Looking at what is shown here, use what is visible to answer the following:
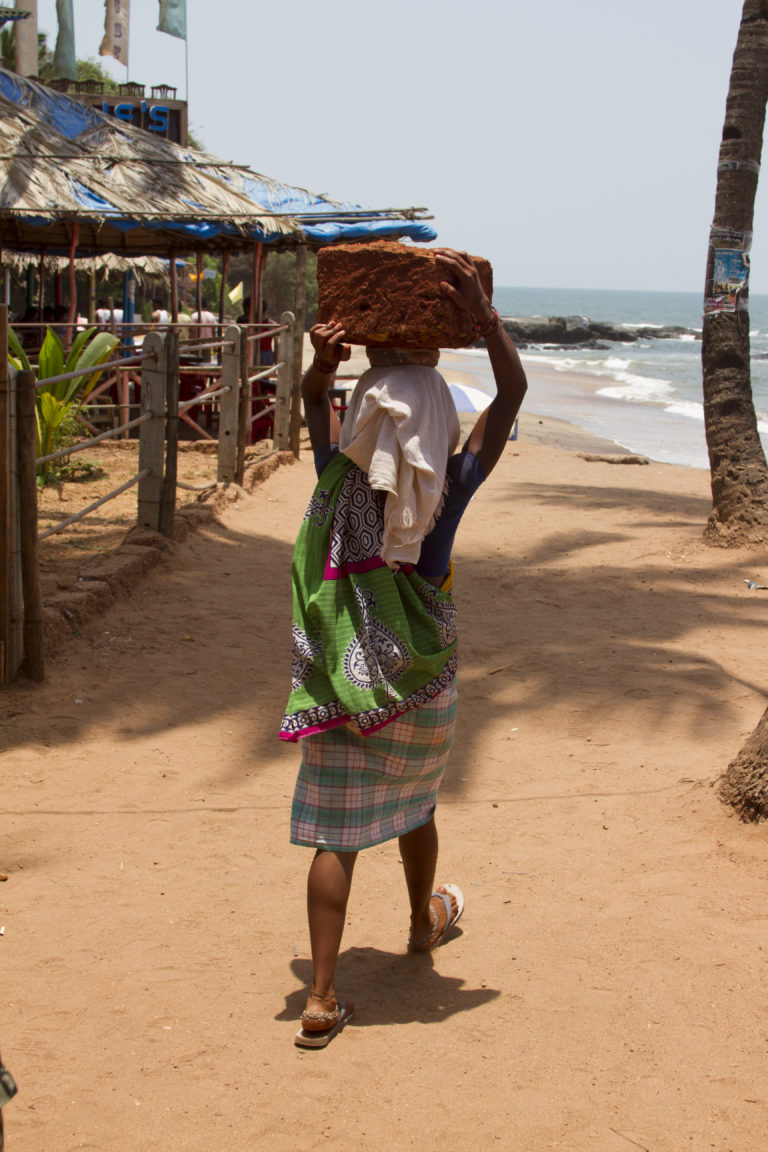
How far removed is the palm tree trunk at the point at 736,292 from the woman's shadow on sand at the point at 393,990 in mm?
5619

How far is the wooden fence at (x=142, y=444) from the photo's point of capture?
427 centimetres

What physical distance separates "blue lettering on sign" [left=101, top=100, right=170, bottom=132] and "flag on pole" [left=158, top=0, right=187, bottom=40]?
1.52 m

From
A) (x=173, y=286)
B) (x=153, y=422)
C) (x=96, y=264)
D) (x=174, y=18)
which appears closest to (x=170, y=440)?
(x=153, y=422)

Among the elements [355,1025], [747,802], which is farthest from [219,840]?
[747,802]

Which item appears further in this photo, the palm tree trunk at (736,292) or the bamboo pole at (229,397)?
the bamboo pole at (229,397)

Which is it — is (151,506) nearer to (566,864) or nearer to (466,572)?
(466,572)

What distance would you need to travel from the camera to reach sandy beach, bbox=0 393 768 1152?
2.16m

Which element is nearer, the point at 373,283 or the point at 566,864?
the point at 373,283

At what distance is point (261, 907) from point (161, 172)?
10.8 metres

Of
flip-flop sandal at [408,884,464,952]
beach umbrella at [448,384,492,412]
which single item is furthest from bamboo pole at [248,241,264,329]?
flip-flop sandal at [408,884,464,952]

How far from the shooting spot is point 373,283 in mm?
2367

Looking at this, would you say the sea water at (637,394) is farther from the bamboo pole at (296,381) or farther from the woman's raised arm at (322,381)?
the woman's raised arm at (322,381)

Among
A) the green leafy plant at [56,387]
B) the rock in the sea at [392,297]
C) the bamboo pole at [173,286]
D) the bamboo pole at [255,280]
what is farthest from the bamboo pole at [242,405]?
the rock in the sea at [392,297]

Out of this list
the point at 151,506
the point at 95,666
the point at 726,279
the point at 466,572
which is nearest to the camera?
the point at 95,666
